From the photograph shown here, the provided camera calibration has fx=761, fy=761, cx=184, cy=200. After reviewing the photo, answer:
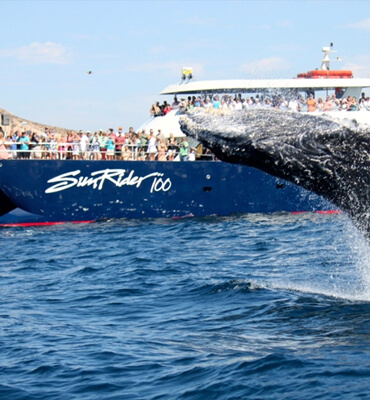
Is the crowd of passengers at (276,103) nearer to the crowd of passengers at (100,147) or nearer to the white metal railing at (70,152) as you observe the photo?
the crowd of passengers at (100,147)

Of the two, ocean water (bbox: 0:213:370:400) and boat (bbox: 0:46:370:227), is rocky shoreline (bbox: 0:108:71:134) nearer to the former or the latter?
boat (bbox: 0:46:370:227)

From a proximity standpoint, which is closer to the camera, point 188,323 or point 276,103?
point 188,323

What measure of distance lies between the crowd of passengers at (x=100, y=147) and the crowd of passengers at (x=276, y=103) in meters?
1.81

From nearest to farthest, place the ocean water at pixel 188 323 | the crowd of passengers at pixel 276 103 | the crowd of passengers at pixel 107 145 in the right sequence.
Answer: the ocean water at pixel 188 323 < the crowd of passengers at pixel 107 145 < the crowd of passengers at pixel 276 103

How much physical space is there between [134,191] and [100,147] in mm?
1833

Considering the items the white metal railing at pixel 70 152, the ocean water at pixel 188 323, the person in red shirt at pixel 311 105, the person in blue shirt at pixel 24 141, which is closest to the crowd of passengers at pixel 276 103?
the person in red shirt at pixel 311 105

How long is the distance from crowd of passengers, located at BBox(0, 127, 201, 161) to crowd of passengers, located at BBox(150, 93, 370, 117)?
5.95 feet

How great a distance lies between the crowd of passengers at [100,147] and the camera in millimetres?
24531

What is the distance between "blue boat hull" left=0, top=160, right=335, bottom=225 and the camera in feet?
78.9

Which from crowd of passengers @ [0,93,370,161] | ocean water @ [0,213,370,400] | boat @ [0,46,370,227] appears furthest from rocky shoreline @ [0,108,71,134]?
ocean water @ [0,213,370,400]

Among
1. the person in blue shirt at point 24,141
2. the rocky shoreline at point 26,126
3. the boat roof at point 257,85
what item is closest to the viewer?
the person in blue shirt at point 24,141

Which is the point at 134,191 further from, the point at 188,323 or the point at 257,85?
the point at 188,323

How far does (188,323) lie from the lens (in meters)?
9.16

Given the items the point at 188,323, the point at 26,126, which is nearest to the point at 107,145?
the point at 188,323
